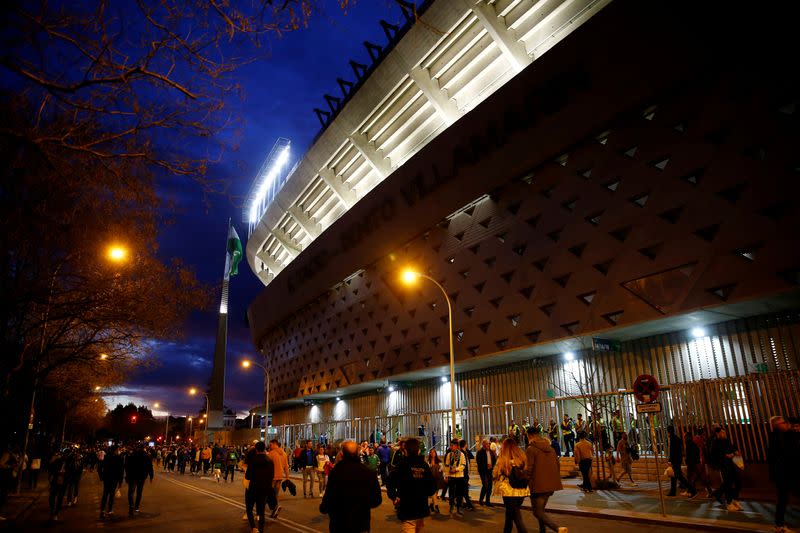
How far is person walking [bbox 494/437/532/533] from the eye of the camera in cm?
754

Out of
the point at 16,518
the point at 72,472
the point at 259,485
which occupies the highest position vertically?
the point at 259,485

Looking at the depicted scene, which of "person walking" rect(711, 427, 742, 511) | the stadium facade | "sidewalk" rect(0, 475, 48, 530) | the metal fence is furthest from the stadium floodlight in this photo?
"person walking" rect(711, 427, 742, 511)

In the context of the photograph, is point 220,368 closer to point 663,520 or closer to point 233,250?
point 233,250

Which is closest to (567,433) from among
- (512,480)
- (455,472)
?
(455,472)

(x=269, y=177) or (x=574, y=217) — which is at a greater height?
(x=269, y=177)

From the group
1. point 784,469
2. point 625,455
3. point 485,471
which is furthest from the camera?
point 625,455

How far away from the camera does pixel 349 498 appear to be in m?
5.14

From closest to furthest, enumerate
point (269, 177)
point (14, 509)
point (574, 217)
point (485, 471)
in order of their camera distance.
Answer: point (485, 471) < point (14, 509) < point (574, 217) < point (269, 177)

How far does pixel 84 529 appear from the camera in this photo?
10648 mm

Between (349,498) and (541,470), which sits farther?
(541,470)

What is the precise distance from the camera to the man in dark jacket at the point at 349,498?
5.11 meters

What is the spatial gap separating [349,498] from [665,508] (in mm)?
Answer: 9167

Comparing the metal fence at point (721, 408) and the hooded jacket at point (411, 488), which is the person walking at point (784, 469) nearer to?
the metal fence at point (721, 408)

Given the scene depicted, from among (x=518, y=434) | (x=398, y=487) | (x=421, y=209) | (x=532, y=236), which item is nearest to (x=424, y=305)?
(x=421, y=209)
